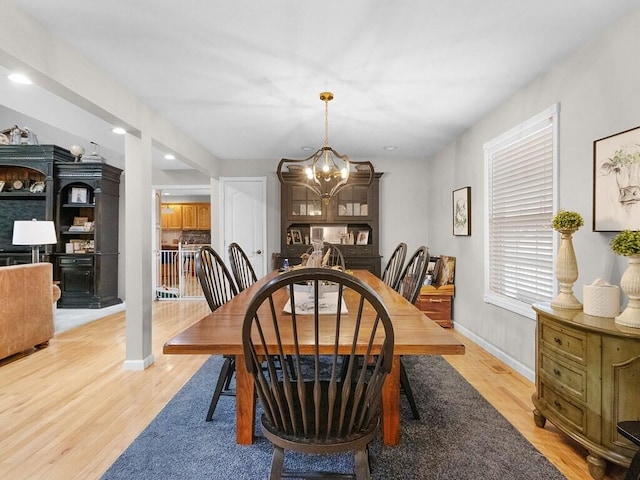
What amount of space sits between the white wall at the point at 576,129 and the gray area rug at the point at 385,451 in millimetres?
1051

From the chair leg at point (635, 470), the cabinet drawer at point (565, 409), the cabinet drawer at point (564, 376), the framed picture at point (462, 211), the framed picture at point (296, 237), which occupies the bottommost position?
the cabinet drawer at point (565, 409)

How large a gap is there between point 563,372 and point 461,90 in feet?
7.32

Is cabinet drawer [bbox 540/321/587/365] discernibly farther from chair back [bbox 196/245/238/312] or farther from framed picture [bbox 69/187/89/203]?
framed picture [bbox 69/187/89/203]

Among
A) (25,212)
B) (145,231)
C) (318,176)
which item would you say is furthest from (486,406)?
(25,212)

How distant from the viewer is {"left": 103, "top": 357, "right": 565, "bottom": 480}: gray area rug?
1744mm

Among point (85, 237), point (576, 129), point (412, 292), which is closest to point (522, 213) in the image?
point (576, 129)

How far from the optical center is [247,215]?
5.79 m

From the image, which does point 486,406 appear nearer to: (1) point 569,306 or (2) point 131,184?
(1) point 569,306

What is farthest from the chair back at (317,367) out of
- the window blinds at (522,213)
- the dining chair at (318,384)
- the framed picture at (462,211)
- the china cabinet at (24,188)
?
the china cabinet at (24,188)

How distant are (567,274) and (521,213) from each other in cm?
112

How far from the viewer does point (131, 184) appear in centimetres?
320

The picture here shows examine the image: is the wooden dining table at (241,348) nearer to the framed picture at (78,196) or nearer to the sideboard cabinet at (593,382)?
the sideboard cabinet at (593,382)

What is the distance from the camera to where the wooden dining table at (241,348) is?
1339 mm

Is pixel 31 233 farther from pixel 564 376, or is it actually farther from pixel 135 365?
pixel 564 376
